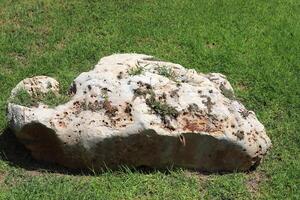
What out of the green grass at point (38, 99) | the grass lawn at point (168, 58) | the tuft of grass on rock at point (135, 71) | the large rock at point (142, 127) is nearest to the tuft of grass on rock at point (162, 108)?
the large rock at point (142, 127)

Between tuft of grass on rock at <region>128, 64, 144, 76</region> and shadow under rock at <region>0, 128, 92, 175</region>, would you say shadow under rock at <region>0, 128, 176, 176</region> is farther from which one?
tuft of grass on rock at <region>128, 64, 144, 76</region>

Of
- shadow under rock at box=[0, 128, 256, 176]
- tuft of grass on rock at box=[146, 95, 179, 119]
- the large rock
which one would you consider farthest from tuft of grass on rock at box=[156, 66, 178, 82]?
shadow under rock at box=[0, 128, 256, 176]

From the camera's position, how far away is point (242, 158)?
571 cm

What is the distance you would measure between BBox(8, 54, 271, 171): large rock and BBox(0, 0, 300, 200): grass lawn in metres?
0.18

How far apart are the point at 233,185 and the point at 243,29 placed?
3356 millimetres

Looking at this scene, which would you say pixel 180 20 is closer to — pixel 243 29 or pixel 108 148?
pixel 243 29

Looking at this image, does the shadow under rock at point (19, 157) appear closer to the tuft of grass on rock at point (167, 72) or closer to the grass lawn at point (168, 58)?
the grass lawn at point (168, 58)

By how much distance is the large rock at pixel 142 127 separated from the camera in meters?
5.45

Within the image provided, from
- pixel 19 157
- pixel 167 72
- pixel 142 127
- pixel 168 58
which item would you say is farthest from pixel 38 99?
pixel 168 58

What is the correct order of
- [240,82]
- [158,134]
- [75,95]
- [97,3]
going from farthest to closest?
[97,3]
[240,82]
[75,95]
[158,134]

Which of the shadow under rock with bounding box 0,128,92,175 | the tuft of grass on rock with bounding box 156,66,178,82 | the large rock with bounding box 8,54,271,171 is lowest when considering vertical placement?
the shadow under rock with bounding box 0,128,92,175

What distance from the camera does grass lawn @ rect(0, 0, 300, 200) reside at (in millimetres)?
5559

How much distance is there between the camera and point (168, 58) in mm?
7648

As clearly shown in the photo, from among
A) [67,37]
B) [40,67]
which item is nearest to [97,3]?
[67,37]
